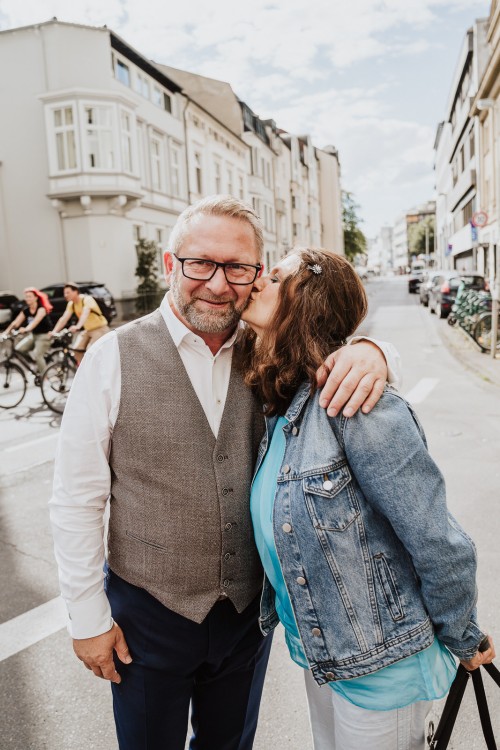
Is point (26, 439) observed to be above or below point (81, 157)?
below

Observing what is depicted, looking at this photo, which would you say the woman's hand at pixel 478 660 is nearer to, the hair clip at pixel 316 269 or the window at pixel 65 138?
the hair clip at pixel 316 269

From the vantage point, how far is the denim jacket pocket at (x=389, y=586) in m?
1.43

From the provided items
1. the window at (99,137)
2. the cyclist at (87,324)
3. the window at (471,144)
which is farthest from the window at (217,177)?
the cyclist at (87,324)

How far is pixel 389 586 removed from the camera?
1.44 meters

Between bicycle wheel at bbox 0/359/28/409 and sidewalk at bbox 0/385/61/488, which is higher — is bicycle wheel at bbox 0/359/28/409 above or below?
above

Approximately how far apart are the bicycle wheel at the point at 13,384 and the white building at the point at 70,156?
567 inches

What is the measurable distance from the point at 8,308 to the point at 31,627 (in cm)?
1858

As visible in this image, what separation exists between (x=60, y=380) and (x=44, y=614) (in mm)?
6644

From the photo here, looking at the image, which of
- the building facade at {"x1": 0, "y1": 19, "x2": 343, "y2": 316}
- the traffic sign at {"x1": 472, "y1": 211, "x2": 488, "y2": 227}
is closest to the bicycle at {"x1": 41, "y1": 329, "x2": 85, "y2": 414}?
the traffic sign at {"x1": 472, "y1": 211, "x2": 488, "y2": 227}

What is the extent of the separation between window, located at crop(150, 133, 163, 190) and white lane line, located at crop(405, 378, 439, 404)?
20723 mm

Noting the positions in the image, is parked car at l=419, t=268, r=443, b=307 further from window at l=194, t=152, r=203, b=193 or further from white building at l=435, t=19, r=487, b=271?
window at l=194, t=152, r=203, b=193

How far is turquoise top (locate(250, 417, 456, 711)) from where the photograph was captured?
4.86 ft

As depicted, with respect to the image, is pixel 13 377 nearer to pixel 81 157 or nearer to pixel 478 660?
pixel 478 660

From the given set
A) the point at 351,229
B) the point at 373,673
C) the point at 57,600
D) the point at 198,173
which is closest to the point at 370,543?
the point at 373,673
